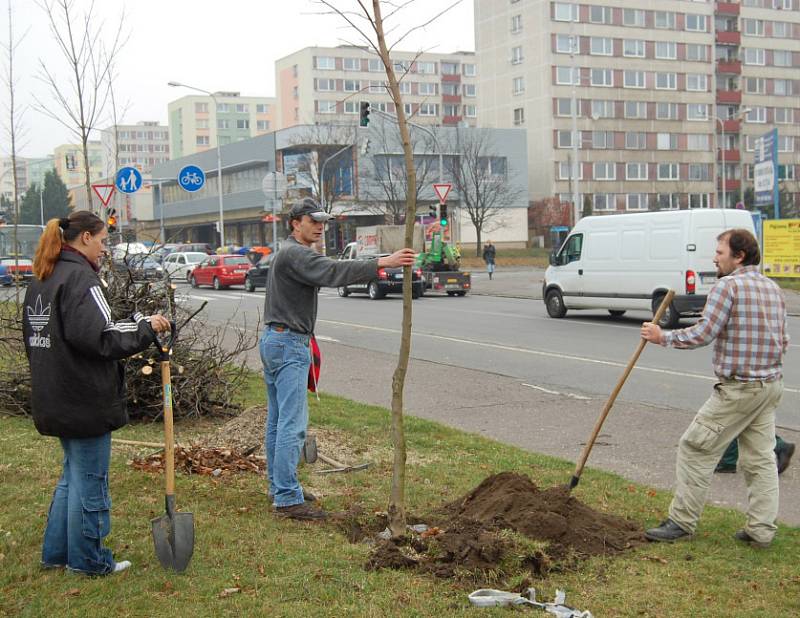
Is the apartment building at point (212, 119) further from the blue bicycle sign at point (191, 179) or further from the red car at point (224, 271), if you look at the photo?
the blue bicycle sign at point (191, 179)

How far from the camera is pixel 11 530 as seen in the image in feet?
17.8

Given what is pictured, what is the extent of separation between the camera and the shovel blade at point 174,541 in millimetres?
4605

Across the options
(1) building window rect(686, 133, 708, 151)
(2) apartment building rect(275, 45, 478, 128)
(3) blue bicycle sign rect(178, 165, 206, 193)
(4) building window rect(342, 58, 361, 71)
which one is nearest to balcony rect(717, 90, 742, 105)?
(1) building window rect(686, 133, 708, 151)

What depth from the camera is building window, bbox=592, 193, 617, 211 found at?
271 ft

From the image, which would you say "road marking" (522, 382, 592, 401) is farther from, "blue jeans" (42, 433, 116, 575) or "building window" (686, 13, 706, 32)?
"building window" (686, 13, 706, 32)

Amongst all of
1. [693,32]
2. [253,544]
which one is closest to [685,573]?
[253,544]

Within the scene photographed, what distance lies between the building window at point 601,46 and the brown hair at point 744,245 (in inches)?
3202

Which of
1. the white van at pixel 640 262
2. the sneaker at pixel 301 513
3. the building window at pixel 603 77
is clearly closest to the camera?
the sneaker at pixel 301 513

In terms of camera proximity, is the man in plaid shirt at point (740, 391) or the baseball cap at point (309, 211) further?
the baseball cap at point (309, 211)

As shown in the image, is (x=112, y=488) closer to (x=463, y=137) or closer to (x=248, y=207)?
(x=463, y=137)

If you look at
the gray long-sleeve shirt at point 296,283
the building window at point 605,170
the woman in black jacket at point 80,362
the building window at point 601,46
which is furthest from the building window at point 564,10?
the woman in black jacket at point 80,362

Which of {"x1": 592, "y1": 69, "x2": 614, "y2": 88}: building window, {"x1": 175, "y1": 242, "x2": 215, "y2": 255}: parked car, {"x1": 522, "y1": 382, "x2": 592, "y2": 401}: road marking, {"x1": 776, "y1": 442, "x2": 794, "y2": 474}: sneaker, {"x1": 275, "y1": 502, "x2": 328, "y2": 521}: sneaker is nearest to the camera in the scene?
{"x1": 275, "y1": 502, "x2": 328, "y2": 521}: sneaker

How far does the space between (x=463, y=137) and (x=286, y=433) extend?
67.2 metres

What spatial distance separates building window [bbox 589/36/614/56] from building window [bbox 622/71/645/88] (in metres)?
2.38
